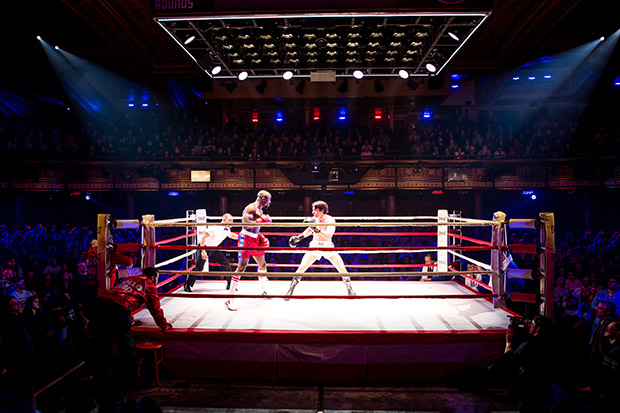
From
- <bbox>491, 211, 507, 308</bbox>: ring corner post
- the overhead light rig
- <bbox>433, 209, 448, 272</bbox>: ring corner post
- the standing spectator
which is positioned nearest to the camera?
<bbox>491, 211, 507, 308</bbox>: ring corner post

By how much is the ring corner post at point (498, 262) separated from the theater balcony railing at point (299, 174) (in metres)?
8.91

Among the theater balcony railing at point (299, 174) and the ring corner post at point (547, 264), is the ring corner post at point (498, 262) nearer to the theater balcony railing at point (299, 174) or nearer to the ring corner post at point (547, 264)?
the ring corner post at point (547, 264)

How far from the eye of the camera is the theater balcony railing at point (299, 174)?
1266 cm

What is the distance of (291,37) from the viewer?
14.3 ft

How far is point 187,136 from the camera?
48.3 feet

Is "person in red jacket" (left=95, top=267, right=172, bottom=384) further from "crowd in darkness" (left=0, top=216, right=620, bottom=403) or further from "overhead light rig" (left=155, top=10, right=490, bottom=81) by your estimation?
"overhead light rig" (left=155, top=10, right=490, bottom=81)

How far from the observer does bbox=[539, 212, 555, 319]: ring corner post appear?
10.9 ft

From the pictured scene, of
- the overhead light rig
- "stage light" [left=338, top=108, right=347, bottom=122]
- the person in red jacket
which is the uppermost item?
"stage light" [left=338, top=108, right=347, bottom=122]

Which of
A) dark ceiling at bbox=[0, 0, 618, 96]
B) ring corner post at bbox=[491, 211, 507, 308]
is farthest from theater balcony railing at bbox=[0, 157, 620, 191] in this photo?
ring corner post at bbox=[491, 211, 507, 308]

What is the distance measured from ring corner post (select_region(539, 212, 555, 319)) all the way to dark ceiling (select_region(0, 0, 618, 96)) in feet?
7.10

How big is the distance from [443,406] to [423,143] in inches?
482

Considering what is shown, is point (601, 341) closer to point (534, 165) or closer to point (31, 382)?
point (31, 382)

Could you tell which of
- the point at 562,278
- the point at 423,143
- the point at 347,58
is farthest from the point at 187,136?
the point at 562,278

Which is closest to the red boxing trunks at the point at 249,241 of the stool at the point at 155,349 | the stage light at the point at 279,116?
the stool at the point at 155,349
